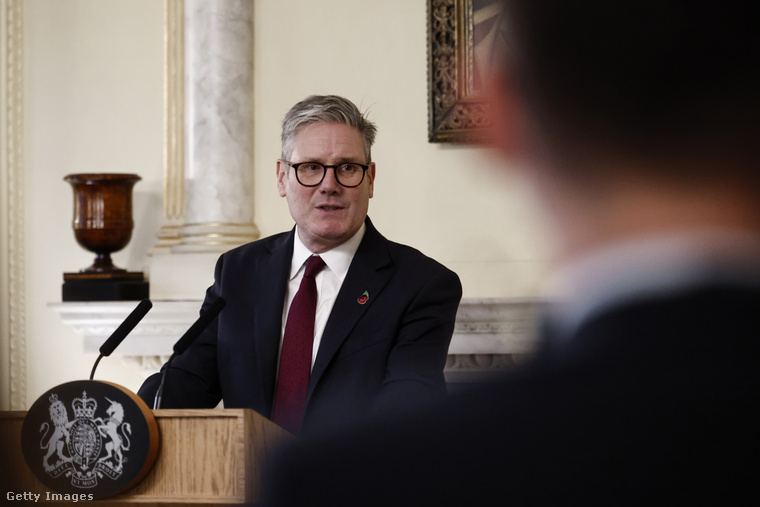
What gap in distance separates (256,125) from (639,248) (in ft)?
15.0

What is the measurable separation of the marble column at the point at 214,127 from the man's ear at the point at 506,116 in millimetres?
4294

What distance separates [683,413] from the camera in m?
0.48

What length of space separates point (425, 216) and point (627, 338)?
13.9ft

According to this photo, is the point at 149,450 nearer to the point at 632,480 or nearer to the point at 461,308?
the point at 632,480

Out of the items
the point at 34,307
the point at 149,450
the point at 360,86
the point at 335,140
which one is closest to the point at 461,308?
the point at 360,86

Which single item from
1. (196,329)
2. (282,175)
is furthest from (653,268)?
(282,175)

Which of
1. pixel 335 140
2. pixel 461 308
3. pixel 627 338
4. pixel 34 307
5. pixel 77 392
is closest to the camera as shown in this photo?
pixel 627 338

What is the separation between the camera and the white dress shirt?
97.7 inches

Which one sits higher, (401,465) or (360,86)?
(360,86)

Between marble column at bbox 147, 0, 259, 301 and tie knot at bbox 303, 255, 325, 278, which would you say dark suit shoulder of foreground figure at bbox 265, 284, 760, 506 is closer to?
tie knot at bbox 303, 255, 325, 278

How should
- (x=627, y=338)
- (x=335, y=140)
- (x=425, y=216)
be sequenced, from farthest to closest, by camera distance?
1. (x=425, y=216)
2. (x=335, y=140)
3. (x=627, y=338)

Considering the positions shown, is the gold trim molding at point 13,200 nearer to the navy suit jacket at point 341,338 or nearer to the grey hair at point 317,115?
the navy suit jacket at point 341,338

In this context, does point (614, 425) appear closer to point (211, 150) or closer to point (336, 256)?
point (336, 256)

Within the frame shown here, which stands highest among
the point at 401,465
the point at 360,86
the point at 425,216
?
the point at 360,86
